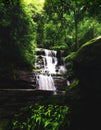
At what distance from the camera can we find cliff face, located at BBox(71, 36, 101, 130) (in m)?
8.32

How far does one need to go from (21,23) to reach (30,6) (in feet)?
50.0

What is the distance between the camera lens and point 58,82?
23.2 meters

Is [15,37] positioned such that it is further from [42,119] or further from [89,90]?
[42,119]

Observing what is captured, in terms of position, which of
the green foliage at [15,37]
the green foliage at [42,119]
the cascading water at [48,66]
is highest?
the green foliage at [15,37]

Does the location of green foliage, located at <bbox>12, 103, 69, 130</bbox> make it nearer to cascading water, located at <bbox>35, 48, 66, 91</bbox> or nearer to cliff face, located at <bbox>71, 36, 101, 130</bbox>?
cliff face, located at <bbox>71, 36, 101, 130</bbox>

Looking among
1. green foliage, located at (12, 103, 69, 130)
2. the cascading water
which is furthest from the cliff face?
the cascading water

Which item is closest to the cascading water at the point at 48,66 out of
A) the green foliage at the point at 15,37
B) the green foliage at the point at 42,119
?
the green foliage at the point at 15,37

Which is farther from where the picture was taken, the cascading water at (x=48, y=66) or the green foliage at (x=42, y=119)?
the cascading water at (x=48, y=66)

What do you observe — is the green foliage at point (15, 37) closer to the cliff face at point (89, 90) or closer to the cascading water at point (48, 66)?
the cascading water at point (48, 66)

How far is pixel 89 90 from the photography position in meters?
9.01

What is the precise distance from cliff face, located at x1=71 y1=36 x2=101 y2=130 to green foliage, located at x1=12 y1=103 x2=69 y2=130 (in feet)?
2.19

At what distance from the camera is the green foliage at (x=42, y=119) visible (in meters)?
7.39

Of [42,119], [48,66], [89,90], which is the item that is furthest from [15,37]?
[42,119]

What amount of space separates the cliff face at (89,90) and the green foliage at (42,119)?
2.19ft
